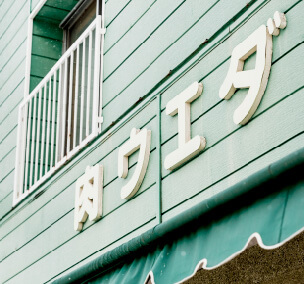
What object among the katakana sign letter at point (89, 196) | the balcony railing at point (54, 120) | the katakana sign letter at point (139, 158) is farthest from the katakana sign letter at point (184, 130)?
the balcony railing at point (54, 120)

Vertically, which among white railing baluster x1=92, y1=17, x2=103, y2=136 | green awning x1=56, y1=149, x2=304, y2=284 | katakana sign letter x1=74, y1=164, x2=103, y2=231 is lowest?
green awning x1=56, y1=149, x2=304, y2=284

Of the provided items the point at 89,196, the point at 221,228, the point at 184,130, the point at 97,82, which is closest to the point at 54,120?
the point at 97,82

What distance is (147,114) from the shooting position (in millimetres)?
4711

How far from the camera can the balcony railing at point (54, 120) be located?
627 centimetres

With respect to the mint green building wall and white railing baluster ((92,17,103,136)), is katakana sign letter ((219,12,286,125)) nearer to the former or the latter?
the mint green building wall

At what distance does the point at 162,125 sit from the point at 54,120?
92.1 inches

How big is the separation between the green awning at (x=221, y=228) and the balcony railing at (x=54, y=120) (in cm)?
208

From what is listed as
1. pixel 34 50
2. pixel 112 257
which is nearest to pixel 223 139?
pixel 112 257

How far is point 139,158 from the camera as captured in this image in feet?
15.3

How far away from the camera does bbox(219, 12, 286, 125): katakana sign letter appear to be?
12.0 ft

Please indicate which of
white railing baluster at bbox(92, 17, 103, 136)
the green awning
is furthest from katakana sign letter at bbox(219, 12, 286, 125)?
white railing baluster at bbox(92, 17, 103, 136)

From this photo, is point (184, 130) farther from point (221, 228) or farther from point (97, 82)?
point (97, 82)

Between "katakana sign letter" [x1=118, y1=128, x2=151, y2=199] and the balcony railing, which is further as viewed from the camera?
the balcony railing

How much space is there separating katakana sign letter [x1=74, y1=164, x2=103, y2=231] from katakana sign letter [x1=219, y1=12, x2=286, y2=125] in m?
1.53
